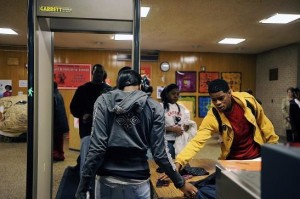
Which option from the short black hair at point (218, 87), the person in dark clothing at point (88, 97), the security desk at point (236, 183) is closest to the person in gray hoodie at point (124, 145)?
the short black hair at point (218, 87)

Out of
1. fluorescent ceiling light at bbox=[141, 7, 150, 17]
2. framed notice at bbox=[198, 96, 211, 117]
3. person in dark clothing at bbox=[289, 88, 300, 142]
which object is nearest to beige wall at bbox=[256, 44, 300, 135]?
framed notice at bbox=[198, 96, 211, 117]

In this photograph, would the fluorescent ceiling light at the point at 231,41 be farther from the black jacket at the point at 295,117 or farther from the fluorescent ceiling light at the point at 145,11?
the fluorescent ceiling light at the point at 145,11

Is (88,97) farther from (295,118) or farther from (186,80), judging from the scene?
(186,80)

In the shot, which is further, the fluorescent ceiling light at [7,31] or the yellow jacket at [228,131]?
the fluorescent ceiling light at [7,31]

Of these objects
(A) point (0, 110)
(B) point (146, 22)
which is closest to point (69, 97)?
(A) point (0, 110)

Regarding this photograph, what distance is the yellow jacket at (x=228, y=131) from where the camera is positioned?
230 cm

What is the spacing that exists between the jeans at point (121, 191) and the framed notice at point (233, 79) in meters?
8.58

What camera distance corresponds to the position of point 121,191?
1.81m

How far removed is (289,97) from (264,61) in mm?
3461

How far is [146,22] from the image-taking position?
20.0 ft

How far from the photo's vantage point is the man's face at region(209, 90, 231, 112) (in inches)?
90.5

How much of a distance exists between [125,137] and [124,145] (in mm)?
49

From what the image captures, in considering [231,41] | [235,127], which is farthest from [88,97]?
[231,41]

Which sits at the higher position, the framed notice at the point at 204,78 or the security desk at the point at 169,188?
the framed notice at the point at 204,78
